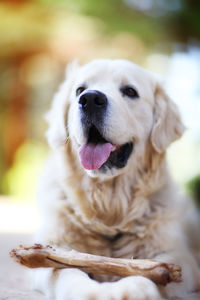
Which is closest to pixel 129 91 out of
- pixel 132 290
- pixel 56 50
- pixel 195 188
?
pixel 132 290

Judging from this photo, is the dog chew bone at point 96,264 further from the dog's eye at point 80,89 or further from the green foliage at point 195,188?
the green foliage at point 195,188

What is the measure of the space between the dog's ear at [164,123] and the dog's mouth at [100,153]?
0.81 feet

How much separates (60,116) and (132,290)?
147 cm

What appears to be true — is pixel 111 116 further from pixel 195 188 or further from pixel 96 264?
pixel 195 188

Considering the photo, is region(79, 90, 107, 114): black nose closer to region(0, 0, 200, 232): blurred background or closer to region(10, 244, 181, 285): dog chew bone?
region(10, 244, 181, 285): dog chew bone

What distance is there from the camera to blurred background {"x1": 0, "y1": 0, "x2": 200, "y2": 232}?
841 cm

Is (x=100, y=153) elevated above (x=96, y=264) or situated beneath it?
elevated above

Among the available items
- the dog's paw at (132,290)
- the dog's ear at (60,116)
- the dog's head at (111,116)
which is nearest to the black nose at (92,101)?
the dog's head at (111,116)

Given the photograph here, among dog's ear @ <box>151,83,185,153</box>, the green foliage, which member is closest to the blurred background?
the green foliage

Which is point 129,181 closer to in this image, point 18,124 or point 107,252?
point 107,252

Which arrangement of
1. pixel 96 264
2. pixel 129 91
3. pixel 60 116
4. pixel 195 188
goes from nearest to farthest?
1. pixel 96 264
2. pixel 129 91
3. pixel 60 116
4. pixel 195 188

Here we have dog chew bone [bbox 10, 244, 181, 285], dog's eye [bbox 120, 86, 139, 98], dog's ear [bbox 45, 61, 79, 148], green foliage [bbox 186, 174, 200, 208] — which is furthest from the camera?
green foliage [bbox 186, 174, 200, 208]

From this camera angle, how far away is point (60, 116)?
2.73 metres

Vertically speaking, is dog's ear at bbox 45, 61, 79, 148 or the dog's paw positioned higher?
dog's ear at bbox 45, 61, 79, 148
